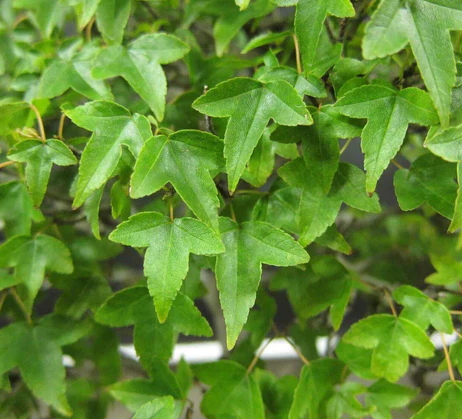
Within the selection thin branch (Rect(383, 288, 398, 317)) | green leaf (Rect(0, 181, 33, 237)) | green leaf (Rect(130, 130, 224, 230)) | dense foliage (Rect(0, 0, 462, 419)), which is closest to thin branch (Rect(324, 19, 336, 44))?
dense foliage (Rect(0, 0, 462, 419))

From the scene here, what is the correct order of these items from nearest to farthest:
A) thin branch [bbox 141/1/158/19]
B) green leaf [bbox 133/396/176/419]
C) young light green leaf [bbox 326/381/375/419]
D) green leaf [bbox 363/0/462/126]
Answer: green leaf [bbox 363/0/462/126] < green leaf [bbox 133/396/176/419] < young light green leaf [bbox 326/381/375/419] < thin branch [bbox 141/1/158/19]

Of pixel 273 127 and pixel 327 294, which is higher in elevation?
pixel 273 127

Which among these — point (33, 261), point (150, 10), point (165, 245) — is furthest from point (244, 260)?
point (150, 10)

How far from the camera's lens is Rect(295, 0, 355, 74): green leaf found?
44 cm

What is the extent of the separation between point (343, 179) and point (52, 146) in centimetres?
35

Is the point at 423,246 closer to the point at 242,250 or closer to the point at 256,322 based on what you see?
the point at 256,322

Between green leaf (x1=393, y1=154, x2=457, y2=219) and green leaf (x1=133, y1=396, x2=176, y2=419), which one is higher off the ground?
green leaf (x1=393, y1=154, x2=457, y2=219)

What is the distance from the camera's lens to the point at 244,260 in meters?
0.49

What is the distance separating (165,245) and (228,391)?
280mm

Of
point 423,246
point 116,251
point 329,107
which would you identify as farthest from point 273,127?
point 423,246

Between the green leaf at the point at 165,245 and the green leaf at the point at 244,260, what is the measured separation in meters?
0.04

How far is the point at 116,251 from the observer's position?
68 cm

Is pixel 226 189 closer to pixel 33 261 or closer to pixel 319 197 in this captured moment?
pixel 319 197

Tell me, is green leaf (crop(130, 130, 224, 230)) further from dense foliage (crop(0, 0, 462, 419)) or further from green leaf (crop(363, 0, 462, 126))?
green leaf (crop(363, 0, 462, 126))
